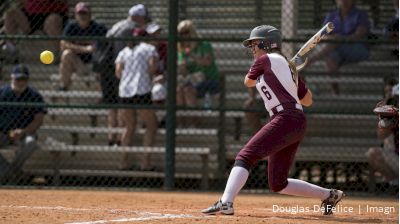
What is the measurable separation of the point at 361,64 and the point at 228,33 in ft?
6.03

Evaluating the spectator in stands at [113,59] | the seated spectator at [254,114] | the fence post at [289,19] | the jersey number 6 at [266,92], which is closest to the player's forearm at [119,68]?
the spectator in stands at [113,59]

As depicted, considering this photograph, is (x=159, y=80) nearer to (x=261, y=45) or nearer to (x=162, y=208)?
(x=162, y=208)

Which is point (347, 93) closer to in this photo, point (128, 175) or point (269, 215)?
point (128, 175)

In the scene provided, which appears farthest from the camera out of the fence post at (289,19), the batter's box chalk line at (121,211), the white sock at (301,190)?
the fence post at (289,19)

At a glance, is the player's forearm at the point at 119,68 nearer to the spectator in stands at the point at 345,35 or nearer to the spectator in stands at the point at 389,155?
the spectator in stands at the point at 345,35

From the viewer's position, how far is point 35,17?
37.9 ft

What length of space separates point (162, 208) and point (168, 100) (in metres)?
2.49

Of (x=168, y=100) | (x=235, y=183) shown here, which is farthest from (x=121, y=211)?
(x=168, y=100)

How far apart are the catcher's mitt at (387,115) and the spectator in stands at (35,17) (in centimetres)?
534

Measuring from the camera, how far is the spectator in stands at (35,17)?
37.3ft

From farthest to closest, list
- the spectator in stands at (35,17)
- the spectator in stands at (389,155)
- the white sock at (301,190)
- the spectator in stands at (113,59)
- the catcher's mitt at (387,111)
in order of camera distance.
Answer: the spectator in stands at (35,17), the spectator in stands at (113,59), the spectator in stands at (389,155), the catcher's mitt at (387,111), the white sock at (301,190)

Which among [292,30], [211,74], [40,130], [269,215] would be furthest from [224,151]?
[269,215]

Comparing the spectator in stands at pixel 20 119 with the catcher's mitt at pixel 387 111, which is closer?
the catcher's mitt at pixel 387 111

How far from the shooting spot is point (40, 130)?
1112cm
